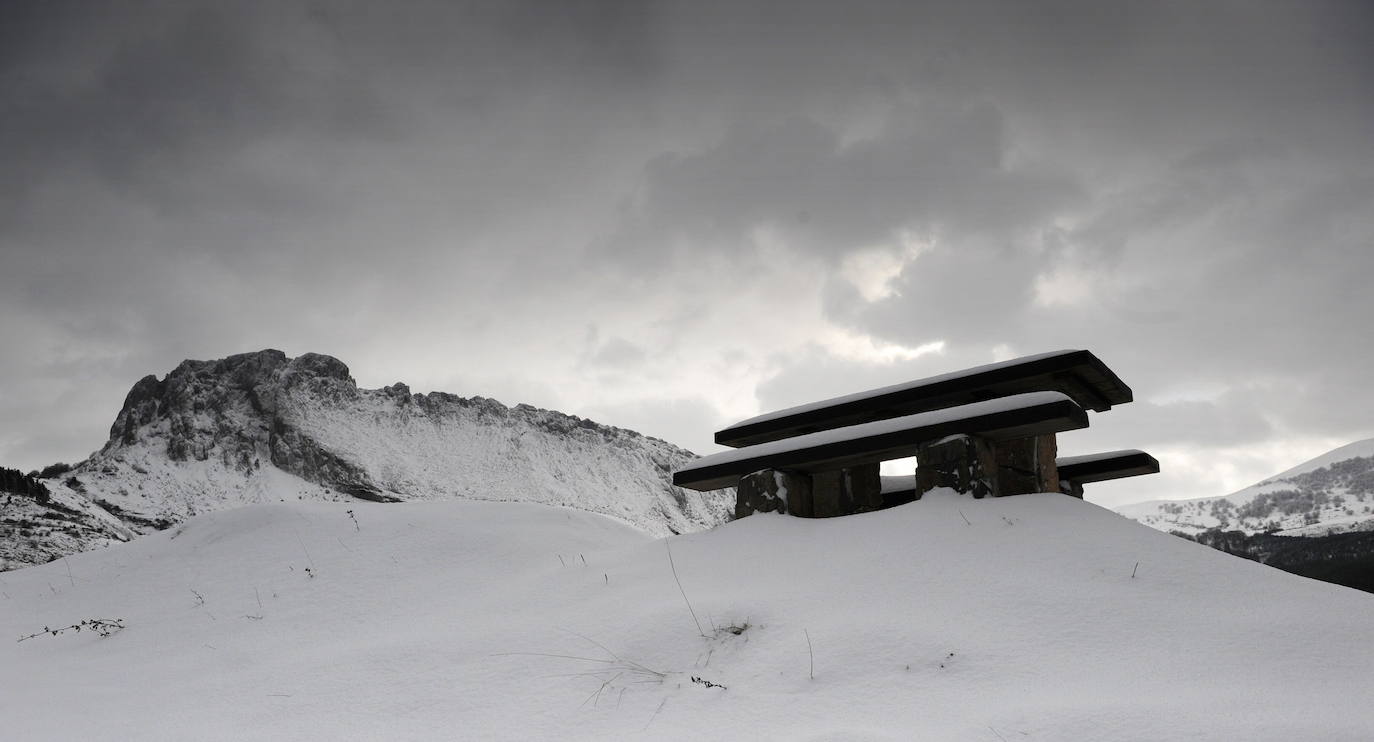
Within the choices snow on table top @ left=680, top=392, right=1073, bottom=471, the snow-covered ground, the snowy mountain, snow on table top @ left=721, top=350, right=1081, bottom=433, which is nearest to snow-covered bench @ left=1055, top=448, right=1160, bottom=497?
snow on table top @ left=721, top=350, right=1081, bottom=433

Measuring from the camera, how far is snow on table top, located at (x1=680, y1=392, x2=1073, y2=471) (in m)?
6.67

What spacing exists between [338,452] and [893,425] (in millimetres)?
60620

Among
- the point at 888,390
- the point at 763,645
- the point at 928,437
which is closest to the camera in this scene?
the point at 763,645

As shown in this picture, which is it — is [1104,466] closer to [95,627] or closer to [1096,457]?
[1096,457]

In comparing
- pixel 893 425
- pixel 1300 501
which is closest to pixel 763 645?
pixel 893 425

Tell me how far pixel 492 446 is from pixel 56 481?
2805 cm

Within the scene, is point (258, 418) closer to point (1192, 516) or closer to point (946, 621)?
point (946, 621)

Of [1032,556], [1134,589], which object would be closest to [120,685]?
[1032,556]

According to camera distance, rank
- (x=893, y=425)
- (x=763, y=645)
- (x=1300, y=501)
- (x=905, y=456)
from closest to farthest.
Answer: (x=763, y=645), (x=893, y=425), (x=905, y=456), (x=1300, y=501)

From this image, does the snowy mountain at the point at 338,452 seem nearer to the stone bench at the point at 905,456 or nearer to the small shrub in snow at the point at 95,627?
the stone bench at the point at 905,456

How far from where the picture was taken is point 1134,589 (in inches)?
199

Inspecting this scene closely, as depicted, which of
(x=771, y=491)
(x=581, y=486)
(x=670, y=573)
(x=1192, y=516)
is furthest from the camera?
(x=1192, y=516)

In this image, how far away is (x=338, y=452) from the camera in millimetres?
60438

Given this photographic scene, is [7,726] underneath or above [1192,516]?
underneath
